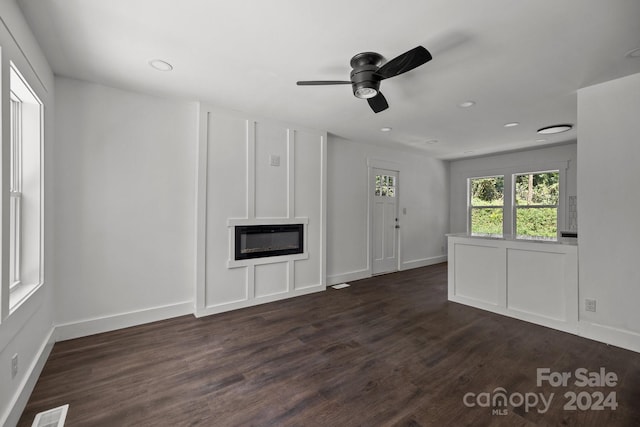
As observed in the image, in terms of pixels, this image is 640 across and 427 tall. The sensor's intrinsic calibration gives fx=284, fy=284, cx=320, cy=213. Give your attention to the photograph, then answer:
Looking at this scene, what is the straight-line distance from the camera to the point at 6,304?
5.23ft

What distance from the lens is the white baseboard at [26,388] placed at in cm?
164

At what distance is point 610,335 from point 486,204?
4.23 meters

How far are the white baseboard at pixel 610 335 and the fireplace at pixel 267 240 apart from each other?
3368 mm

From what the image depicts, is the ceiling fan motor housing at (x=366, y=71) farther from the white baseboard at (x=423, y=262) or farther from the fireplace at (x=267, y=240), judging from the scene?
the white baseboard at (x=423, y=262)

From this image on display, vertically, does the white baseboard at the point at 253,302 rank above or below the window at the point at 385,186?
below

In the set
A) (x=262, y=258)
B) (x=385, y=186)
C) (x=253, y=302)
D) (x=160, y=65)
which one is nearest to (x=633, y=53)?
(x=385, y=186)

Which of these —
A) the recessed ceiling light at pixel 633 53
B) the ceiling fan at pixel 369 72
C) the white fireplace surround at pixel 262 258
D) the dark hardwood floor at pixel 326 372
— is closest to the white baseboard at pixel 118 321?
the dark hardwood floor at pixel 326 372

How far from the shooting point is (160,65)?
99.9 inches

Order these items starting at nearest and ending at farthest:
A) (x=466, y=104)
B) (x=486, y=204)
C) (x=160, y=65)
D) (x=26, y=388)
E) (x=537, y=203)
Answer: (x=26, y=388) → (x=160, y=65) → (x=466, y=104) → (x=537, y=203) → (x=486, y=204)

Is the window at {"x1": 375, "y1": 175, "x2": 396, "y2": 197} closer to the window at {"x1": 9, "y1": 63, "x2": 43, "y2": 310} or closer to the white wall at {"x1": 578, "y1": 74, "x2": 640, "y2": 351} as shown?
the white wall at {"x1": 578, "y1": 74, "x2": 640, "y2": 351}

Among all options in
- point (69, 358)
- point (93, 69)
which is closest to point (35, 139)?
point (93, 69)

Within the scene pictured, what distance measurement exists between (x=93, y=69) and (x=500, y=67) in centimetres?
369

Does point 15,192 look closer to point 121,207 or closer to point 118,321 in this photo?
point 121,207

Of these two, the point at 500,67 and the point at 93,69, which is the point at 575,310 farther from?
the point at 93,69
